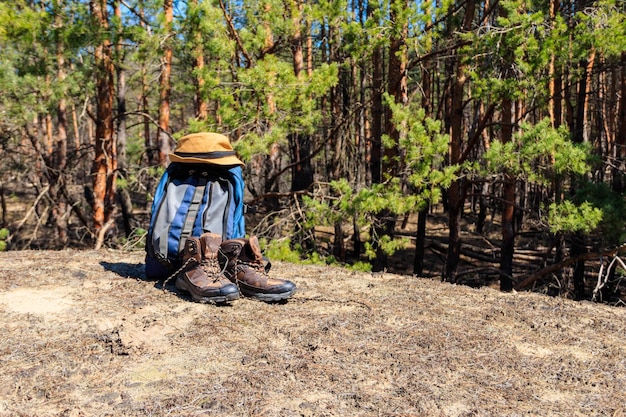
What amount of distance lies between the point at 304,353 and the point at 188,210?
62.9 inches

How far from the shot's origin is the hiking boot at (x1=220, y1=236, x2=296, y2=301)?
3.71 meters

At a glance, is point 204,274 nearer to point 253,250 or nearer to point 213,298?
point 213,298

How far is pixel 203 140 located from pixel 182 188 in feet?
1.30

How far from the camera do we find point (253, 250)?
12.4ft

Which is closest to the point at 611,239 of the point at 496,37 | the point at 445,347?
the point at 496,37

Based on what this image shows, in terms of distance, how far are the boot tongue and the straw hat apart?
2.20 ft

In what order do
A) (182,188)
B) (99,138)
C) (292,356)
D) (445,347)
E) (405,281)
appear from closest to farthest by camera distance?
(292,356), (445,347), (182,188), (405,281), (99,138)

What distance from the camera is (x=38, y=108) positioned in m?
9.48

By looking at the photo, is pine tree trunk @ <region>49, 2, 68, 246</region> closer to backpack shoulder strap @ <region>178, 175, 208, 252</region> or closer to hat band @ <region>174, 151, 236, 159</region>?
hat band @ <region>174, 151, 236, 159</region>

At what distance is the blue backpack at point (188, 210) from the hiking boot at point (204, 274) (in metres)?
0.21

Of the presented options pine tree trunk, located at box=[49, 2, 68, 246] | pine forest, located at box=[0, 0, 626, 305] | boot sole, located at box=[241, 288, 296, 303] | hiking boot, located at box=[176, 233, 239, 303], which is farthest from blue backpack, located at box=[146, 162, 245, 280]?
pine tree trunk, located at box=[49, 2, 68, 246]

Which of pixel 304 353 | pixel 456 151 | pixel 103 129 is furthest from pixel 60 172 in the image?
pixel 304 353

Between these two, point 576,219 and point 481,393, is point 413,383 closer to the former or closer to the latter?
point 481,393

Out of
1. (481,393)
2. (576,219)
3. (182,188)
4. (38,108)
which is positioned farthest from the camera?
(38,108)
